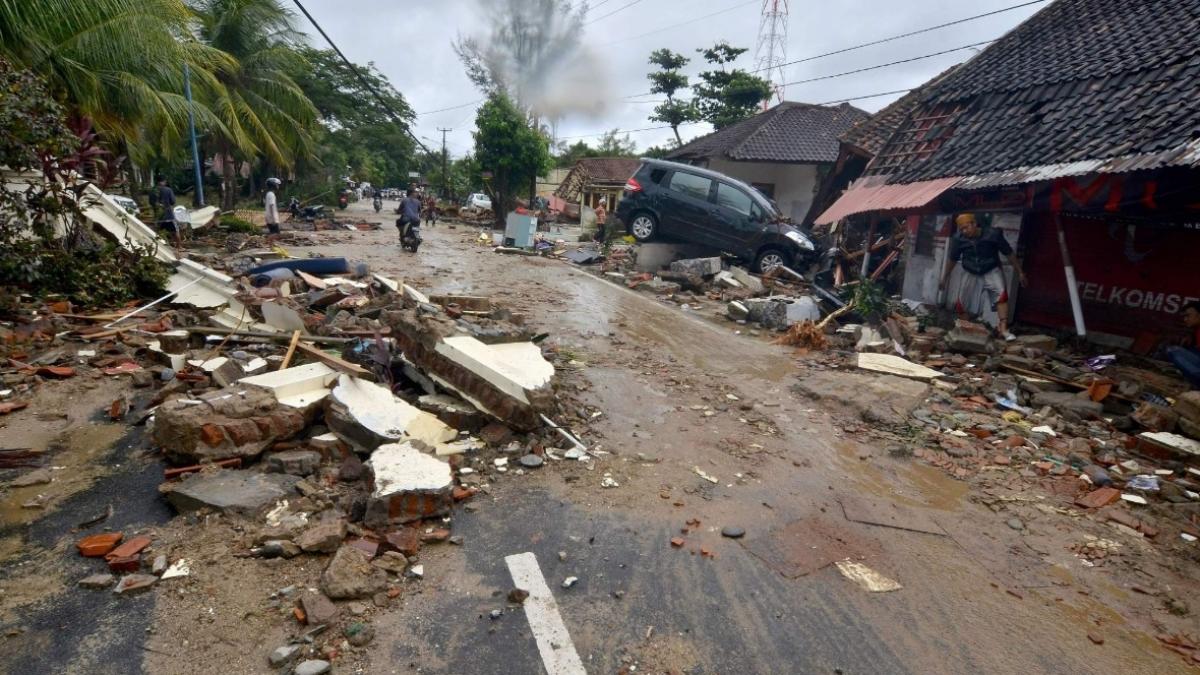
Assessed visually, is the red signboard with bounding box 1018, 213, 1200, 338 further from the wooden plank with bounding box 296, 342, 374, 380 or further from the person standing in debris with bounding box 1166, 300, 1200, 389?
the wooden plank with bounding box 296, 342, 374, 380

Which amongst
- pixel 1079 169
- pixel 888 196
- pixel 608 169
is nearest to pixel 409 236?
pixel 888 196

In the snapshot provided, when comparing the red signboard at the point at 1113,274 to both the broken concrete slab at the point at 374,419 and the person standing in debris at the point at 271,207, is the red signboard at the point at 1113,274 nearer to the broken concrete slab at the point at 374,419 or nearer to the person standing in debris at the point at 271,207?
the broken concrete slab at the point at 374,419

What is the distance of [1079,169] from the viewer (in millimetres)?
6492

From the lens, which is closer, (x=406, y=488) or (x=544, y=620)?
(x=544, y=620)

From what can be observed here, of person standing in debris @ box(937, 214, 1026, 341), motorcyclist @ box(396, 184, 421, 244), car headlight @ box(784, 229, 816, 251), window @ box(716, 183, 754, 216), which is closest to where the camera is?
person standing in debris @ box(937, 214, 1026, 341)

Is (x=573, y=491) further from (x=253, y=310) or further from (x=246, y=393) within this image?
(x=253, y=310)

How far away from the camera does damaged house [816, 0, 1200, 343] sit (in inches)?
253

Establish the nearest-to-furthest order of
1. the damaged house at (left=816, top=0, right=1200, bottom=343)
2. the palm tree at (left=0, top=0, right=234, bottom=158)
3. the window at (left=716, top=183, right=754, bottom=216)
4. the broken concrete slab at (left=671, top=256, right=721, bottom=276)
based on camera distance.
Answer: the damaged house at (left=816, top=0, right=1200, bottom=343)
the palm tree at (left=0, top=0, right=234, bottom=158)
the broken concrete slab at (left=671, top=256, right=721, bottom=276)
the window at (left=716, top=183, right=754, bottom=216)

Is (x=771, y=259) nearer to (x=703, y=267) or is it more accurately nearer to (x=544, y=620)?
(x=703, y=267)

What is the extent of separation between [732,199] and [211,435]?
425 inches

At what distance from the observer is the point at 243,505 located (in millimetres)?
3191

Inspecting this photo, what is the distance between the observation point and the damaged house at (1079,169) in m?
6.44

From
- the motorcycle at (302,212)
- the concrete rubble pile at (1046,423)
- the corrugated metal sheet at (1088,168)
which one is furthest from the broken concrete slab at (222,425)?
the motorcycle at (302,212)

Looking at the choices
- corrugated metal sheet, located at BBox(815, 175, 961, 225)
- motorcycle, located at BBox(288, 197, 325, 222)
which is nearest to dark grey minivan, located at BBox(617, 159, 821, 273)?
corrugated metal sheet, located at BBox(815, 175, 961, 225)
